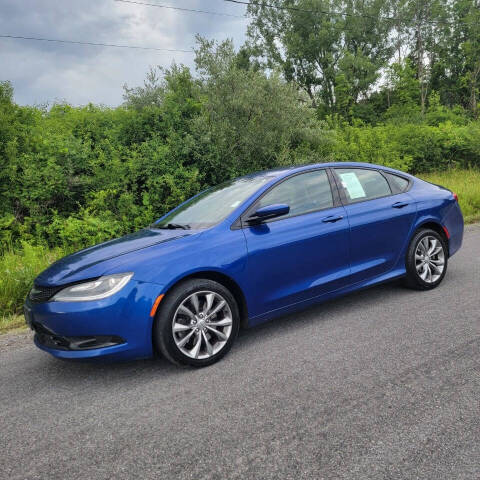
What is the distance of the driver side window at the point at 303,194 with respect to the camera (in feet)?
13.1

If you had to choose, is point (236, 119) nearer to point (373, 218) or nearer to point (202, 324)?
point (373, 218)

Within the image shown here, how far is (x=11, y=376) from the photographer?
11.2 feet

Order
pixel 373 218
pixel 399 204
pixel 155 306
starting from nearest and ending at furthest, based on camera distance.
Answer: pixel 155 306 < pixel 373 218 < pixel 399 204

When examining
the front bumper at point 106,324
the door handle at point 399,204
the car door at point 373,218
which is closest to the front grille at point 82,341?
the front bumper at point 106,324

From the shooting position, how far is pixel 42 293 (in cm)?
327

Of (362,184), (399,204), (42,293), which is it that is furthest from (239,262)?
(399,204)

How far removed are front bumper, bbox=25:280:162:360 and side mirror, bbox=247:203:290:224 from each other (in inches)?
41.9

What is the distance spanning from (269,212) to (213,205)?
0.76m

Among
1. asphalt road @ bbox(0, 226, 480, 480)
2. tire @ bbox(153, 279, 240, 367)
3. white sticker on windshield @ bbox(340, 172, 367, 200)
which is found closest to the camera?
asphalt road @ bbox(0, 226, 480, 480)

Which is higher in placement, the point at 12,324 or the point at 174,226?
the point at 174,226

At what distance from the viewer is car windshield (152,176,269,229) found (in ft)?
12.7

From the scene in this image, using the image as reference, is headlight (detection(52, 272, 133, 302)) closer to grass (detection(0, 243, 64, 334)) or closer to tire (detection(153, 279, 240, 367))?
tire (detection(153, 279, 240, 367))

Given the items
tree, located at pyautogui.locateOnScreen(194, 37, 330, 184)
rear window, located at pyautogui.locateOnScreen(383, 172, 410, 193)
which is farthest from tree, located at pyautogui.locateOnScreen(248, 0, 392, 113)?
rear window, located at pyautogui.locateOnScreen(383, 172, 410, 193)

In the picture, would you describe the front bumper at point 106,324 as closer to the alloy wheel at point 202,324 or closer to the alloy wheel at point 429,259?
the alloy wheel at point 202,324
